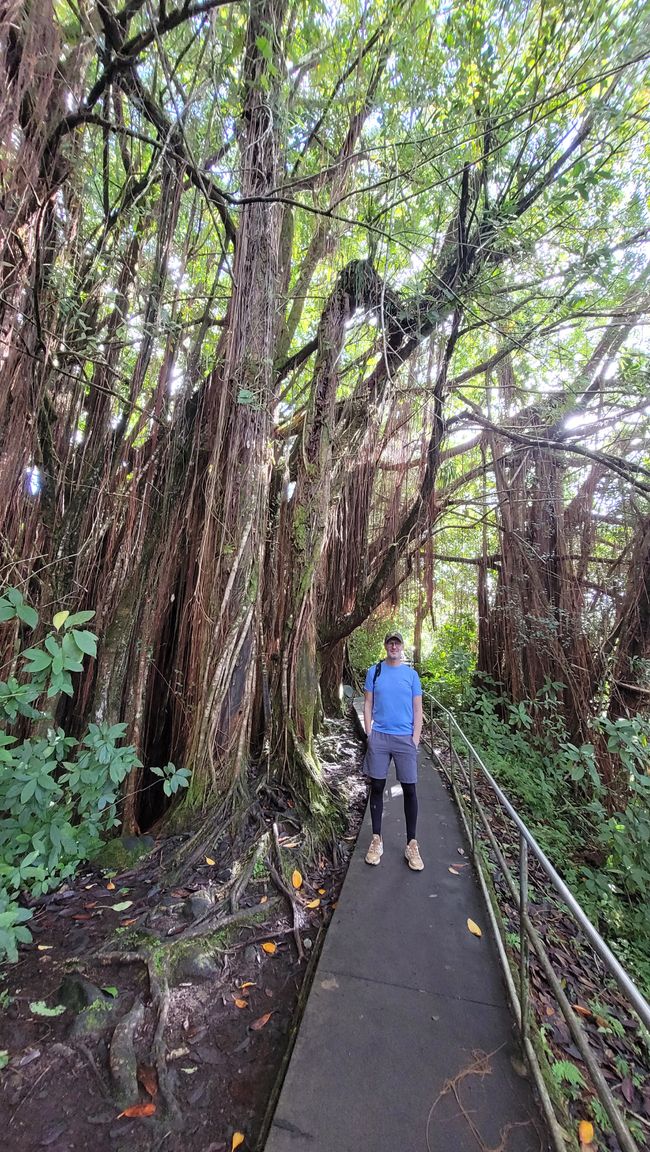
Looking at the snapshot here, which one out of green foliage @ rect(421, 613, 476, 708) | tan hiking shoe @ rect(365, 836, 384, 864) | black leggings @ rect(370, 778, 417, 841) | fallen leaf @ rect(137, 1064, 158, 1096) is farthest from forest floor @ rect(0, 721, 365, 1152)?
green foliage @ rect(421, 613, 476, 708)

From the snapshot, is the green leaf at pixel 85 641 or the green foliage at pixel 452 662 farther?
the green foliage at pixel 452 662

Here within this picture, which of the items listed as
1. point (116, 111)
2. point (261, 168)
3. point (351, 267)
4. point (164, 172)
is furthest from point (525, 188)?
point (116, 111)

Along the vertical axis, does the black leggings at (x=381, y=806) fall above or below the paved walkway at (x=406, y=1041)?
above

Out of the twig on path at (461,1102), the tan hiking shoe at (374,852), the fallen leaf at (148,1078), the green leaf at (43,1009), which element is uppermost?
the tan hiking shoe at (374,852)

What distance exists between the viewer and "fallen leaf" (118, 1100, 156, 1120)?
1506 millimetres

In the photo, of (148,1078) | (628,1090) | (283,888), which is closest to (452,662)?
(283,888)

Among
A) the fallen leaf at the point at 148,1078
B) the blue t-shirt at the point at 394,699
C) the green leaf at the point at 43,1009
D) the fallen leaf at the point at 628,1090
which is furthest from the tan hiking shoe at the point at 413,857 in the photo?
the green leaf at the point at 43,1009

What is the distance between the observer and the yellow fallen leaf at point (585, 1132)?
1423 mm

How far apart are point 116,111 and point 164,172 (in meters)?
0.34

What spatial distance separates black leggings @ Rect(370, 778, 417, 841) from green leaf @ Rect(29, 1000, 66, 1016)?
1.67 metres

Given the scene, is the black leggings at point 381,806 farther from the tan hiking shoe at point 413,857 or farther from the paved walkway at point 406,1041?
the paved walkway at point 406,1041

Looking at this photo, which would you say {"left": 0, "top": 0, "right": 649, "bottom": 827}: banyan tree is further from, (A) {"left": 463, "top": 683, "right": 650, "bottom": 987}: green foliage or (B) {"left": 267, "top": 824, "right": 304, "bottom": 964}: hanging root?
(A) {"left": 463, "top": 683, "right": 650, "bottom": 987}: green foliage

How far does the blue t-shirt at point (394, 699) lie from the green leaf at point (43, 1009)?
1.83 metres

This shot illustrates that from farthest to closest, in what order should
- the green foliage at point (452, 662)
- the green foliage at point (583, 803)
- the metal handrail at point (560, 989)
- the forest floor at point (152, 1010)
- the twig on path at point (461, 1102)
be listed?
the green foliage at point (452, 662)
the green foliage at point (583, 803)
the forest floor at point (152, 1010)
the twig on path at point (461, 1102)
the metal handrail at point (560, 989)
